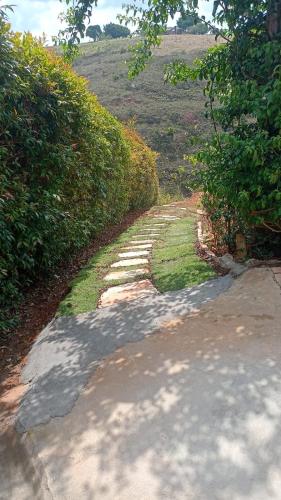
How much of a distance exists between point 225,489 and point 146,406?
0.74m

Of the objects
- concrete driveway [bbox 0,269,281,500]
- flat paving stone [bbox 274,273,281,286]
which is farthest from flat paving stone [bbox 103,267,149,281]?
concrete driveway [bbox 0,269,281,500]

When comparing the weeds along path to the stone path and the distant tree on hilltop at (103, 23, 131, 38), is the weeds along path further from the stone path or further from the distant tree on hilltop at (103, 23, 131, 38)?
the distant tree on hilltop at (103, 23, 131, 38)

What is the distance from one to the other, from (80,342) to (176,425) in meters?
1.48

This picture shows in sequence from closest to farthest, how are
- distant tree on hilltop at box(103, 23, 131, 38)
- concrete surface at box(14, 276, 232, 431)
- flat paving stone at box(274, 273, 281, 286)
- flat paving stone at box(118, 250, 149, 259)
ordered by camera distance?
concrete surface at box(14, 276, 232, 431) → flat paving stone at box(274, 273, 281, 286) → flat paving stone at box(118, 250, 149, 259) → distant tree on hilltop at box(103, 23, 131, 38)

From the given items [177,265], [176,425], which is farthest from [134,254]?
[176,425]

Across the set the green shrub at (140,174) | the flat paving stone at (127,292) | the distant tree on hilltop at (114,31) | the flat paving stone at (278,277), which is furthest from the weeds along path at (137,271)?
the distant tree on hilltop at (114,31)

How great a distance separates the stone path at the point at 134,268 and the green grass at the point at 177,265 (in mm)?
134

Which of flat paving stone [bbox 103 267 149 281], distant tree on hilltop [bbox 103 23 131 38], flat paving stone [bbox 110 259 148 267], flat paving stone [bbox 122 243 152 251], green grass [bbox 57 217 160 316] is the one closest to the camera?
green grass [bbox 57 217 160 316]

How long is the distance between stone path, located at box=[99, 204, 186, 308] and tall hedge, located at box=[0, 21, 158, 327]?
2.62 ft

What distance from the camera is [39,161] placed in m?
4.62

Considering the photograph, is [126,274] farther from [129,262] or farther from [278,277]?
[278,277]

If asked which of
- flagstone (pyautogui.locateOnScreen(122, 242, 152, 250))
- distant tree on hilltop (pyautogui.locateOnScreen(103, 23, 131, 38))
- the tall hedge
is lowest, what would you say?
flagstone (pyautogui.locateOnScreen(122, 242, 152, 250))

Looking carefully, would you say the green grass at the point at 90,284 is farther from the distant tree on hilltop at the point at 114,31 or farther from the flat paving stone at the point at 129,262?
the distant tree on hilltop at the point at 114,31

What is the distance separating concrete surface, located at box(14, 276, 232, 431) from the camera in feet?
8.68
